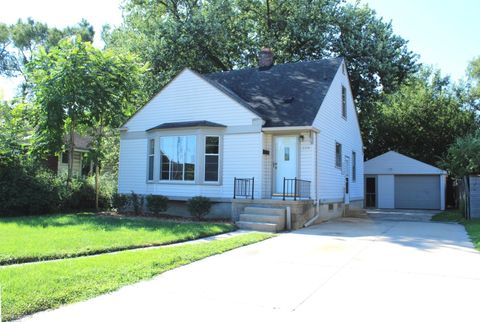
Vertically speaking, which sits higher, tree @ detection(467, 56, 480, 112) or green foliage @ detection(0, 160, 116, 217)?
tree @ detection(467, 56, 480, 112)

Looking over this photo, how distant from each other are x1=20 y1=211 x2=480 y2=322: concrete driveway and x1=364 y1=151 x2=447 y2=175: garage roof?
15.7 metres

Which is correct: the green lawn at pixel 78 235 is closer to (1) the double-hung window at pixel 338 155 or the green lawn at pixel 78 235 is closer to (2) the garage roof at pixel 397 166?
(1) the double-hung window at pixel 338 155

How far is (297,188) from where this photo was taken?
13.6m

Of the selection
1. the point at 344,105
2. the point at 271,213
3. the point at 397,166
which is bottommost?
the point at 271,213

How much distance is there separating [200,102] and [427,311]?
39.3 feet

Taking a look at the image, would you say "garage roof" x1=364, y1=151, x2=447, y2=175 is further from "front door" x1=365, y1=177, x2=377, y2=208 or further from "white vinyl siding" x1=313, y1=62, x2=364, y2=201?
"white vinyl siding" x1=313, y1=62, x2=364, y2=201

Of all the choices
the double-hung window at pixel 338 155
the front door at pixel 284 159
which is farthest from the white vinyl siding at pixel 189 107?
the double-hung window at pixel 338 155

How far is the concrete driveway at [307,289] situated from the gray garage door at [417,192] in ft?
52.6

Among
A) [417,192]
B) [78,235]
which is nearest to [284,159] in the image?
[78,235]

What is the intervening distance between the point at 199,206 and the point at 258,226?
8.23ft

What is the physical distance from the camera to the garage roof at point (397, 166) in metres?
23.0

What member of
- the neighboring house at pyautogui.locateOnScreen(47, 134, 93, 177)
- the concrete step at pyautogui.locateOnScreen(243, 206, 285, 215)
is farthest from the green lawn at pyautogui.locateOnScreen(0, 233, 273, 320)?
the neighboring house at pyautogui.locateOnScreen(47, 134, 93, 177)

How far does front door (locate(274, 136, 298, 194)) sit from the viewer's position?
46.6ft

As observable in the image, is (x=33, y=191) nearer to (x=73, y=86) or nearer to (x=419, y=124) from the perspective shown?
(x=73, y=86)
